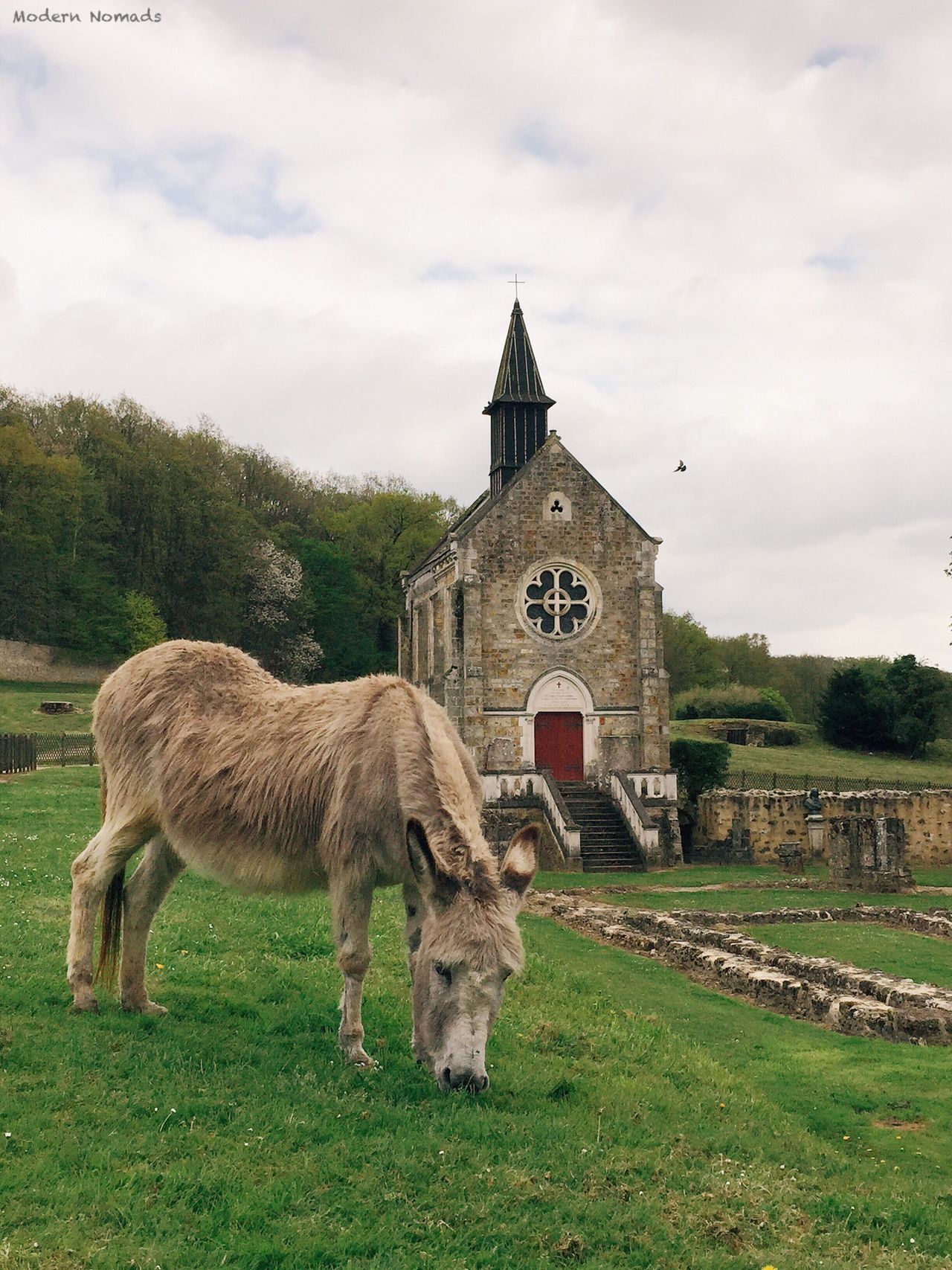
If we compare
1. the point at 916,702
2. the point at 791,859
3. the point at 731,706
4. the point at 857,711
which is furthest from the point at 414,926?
the point at 731,706

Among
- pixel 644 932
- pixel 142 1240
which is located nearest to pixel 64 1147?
pixel 142 1240

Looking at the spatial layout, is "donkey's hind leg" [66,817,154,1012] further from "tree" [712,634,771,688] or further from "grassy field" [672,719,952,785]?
"tree" [712,634,771,688]

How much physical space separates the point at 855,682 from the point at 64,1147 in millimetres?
50490

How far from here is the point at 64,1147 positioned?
213 inches

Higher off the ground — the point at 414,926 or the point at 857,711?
the point at 857,711

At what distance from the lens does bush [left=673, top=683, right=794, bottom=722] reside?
2290 inches

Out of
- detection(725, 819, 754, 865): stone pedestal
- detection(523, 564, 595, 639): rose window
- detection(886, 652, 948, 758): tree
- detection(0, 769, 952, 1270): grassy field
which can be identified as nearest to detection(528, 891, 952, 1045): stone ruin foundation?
detection(0, 769, 952, 1270): grassy field

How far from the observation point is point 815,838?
98.9ft

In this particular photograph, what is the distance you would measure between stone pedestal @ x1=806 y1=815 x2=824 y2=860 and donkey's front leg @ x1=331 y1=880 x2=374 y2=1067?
25.3 m

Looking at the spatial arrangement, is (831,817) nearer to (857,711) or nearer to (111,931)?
(857,711)

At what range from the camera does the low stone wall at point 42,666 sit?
55.0 m

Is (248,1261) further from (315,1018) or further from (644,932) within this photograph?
(644,932)

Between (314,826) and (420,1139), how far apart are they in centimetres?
213

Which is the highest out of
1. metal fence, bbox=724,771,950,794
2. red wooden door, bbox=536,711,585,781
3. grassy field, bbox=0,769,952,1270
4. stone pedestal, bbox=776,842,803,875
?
red wooden door, bbox=536,711,585,781
